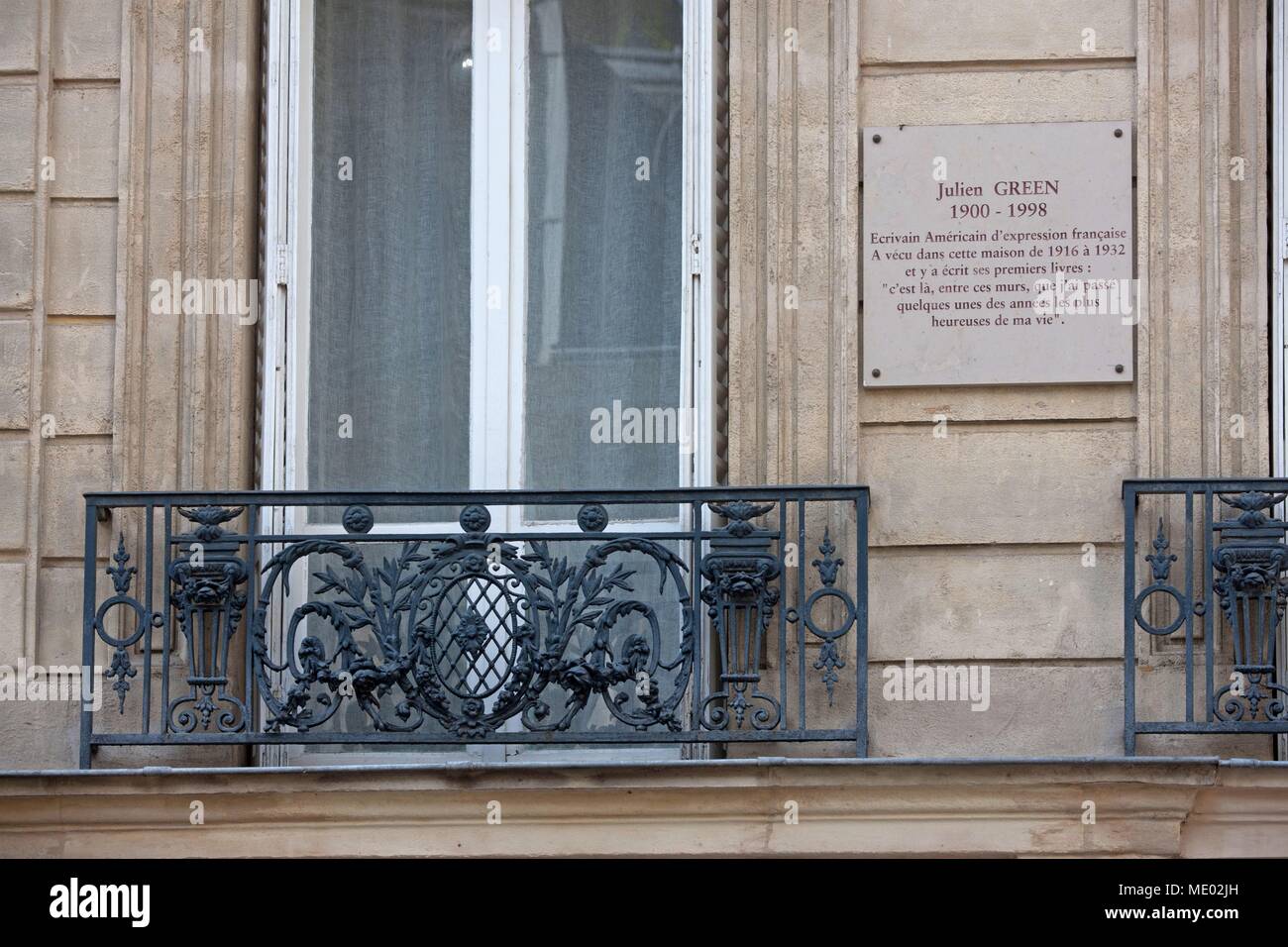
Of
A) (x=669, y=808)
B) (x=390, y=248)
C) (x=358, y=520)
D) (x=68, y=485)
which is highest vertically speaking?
(x=390, y=248)

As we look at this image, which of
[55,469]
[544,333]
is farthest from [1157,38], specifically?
[55,469]

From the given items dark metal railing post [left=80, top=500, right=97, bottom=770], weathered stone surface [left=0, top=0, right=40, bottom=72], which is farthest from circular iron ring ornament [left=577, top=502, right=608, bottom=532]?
weathered stone surface [left=0, top=0, right=40, bottom=72]

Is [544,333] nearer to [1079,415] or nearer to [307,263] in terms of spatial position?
[307,263]

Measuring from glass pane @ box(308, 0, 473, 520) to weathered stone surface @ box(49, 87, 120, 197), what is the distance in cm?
75

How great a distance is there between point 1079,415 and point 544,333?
197 centimetres

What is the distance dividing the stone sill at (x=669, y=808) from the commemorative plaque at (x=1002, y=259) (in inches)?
56.2

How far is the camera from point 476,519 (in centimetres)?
689

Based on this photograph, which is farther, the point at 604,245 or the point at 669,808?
the point at 604,245

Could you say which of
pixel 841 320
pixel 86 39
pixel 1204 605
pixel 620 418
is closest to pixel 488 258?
pixel 620 418

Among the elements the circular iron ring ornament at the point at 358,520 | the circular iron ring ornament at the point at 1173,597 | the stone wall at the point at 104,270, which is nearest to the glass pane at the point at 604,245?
the circular iron ring ornament at the point at 358,520

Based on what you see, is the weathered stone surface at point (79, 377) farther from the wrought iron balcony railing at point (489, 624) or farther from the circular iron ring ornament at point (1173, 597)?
the circular iron ring ornament at point (1173, 597)

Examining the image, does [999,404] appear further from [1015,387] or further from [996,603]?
[996,603]

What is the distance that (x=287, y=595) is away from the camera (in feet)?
23.7

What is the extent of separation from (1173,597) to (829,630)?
1.19 meters
